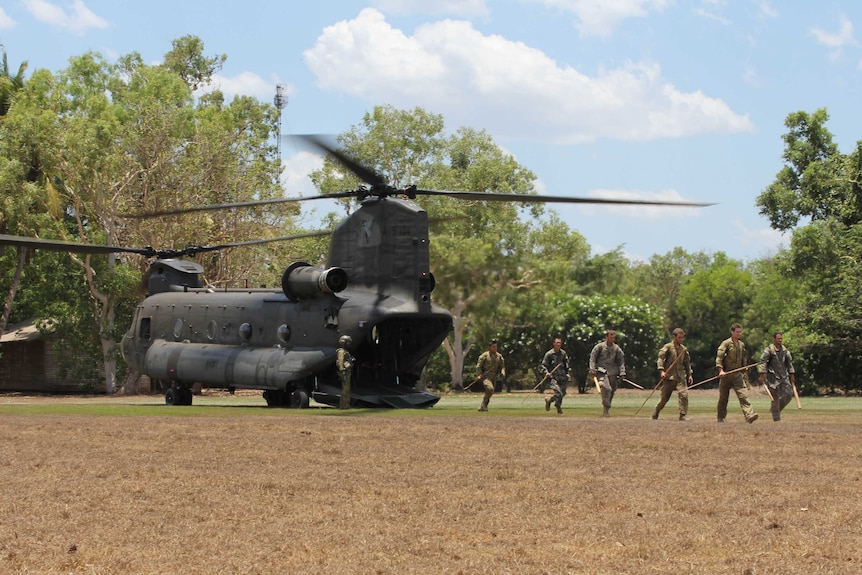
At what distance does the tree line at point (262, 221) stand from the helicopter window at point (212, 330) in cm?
1191

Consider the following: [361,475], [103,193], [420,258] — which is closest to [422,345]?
[420,258]

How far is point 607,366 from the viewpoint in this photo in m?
26.0

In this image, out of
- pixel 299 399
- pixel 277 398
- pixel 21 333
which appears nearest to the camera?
pixel 299 399

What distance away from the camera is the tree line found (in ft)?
150

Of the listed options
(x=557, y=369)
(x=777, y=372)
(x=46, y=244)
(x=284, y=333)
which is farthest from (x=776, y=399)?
(x=46, y=244)

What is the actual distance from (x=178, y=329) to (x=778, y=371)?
54.2 ft

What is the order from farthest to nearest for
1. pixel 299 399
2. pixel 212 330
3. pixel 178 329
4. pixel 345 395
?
pixel 178 329 → pixel 212 330 → pixel 299 399 → pixel 345 395

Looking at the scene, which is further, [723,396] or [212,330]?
[212,330]

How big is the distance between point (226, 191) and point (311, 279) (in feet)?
72.0

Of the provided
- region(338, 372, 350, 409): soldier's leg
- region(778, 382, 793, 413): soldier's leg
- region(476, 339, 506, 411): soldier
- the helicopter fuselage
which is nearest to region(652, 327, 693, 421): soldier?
region(778, 382, 793, 413): soldier's leg

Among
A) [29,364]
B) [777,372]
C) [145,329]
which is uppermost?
[145,329]

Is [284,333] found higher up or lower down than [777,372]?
higher up

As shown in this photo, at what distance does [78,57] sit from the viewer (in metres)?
64.1

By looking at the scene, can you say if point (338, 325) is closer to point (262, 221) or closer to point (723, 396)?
point (723, 396)
